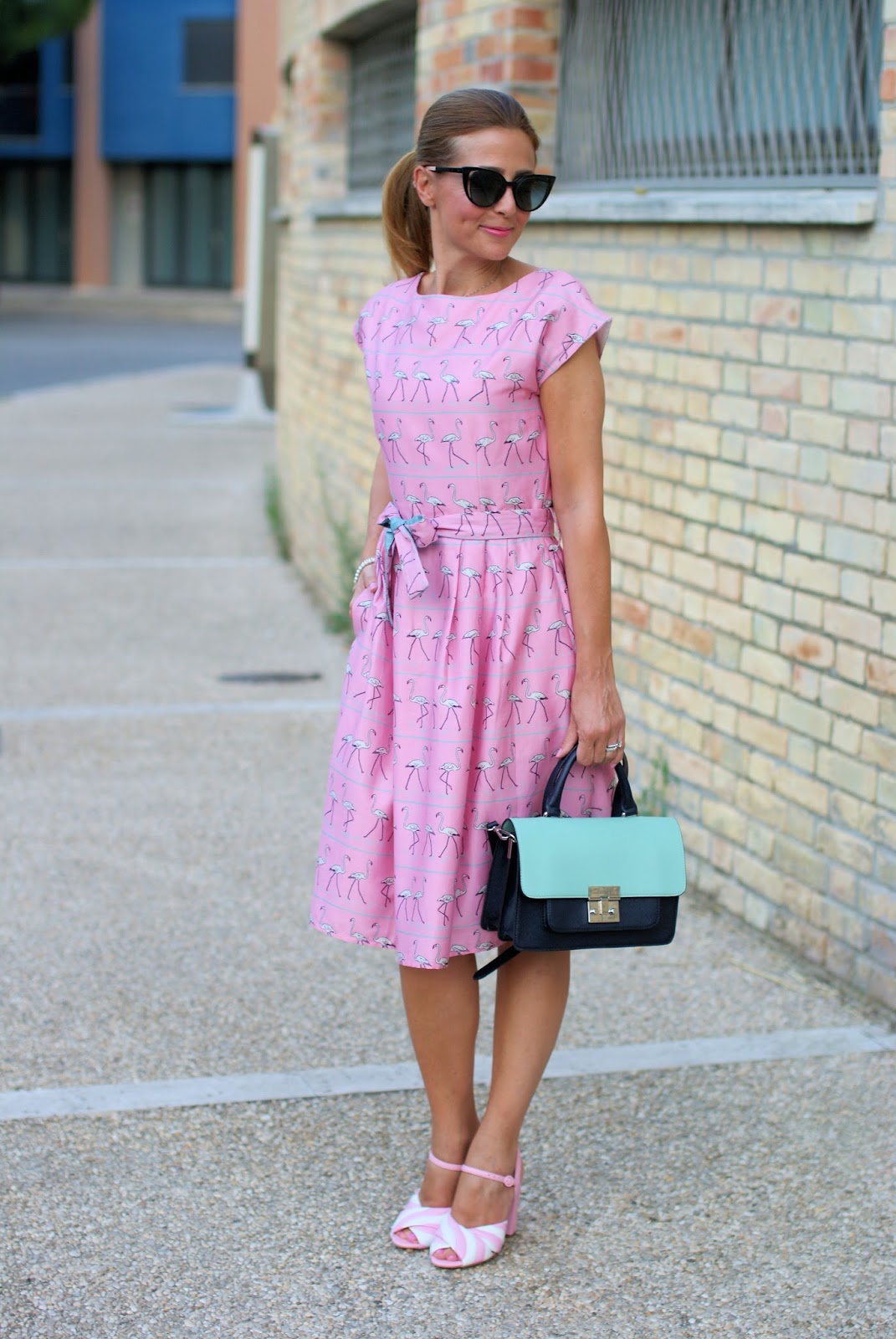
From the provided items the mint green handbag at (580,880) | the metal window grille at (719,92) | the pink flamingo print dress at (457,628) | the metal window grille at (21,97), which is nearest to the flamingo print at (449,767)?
the pink flamingo print dress at (457,628)

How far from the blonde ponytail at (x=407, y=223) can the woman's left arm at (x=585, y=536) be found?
418 mm

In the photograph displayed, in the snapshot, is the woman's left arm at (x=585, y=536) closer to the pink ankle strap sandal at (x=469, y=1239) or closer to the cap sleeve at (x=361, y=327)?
the cap sleeve at (x=361, y=327)

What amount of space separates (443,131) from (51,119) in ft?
144

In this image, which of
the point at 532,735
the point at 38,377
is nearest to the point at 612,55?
the point at 532,735

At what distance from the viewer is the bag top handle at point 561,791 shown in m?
2.80

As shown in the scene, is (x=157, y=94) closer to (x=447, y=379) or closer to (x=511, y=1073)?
(x=447, y=379)

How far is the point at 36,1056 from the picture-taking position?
3695 mm

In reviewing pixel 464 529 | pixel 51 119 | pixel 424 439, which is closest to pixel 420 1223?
pixel 464 529

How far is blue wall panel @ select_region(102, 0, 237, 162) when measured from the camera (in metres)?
41.6

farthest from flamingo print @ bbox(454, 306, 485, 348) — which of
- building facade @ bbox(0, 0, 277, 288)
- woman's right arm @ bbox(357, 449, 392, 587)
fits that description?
building facade @ bbox(0, 0, 277, 288)

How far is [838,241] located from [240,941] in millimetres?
2145

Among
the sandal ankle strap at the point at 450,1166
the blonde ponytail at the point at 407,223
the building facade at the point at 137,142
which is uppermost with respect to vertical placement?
the building facade at the point at 137,142

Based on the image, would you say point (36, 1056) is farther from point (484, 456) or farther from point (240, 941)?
point (484, 456)

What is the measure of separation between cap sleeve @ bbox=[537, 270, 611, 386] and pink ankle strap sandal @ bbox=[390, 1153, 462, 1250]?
1.30m
